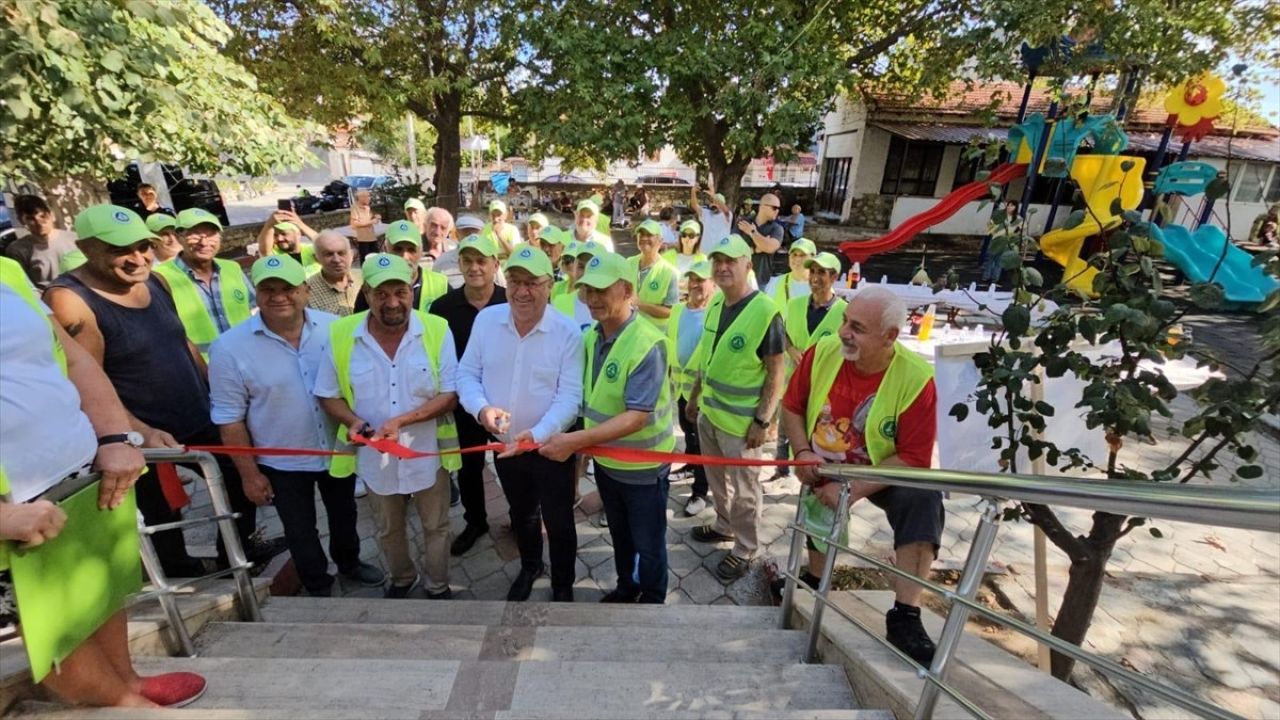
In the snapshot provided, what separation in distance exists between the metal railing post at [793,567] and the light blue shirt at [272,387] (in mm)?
2368

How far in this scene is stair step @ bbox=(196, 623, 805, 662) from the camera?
252 cm

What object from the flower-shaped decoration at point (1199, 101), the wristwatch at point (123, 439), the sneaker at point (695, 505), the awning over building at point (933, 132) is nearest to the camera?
the wristwatch at point (123, 439)

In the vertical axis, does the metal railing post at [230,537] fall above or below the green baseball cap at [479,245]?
below

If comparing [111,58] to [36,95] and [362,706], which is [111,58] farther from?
[362,706]

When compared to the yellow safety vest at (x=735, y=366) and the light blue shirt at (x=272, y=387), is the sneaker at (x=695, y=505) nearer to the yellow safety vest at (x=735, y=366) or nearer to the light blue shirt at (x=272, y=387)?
the yellow safety vest at (x=735, y=366)

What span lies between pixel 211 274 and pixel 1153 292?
499 centimetres

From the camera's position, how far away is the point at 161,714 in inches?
71.1

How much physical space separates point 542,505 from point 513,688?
3.15 ft

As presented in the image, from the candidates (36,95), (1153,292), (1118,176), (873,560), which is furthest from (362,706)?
(1118,176)

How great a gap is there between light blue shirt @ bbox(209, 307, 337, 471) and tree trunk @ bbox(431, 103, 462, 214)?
1552cm

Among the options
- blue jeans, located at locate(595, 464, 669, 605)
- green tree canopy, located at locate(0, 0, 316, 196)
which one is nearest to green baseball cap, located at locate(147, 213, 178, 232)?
green tree canopy, located at locate(0, 0, 316, 196)

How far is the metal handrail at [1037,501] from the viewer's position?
3.34 feet

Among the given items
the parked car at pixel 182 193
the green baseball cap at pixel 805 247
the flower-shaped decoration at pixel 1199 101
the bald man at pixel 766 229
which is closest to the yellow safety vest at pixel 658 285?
the green baseball cap at pixel 805 247

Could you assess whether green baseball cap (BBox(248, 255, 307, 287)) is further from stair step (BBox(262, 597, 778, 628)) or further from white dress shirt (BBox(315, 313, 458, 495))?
stair step (BBox(262, 597, 778, 628))
